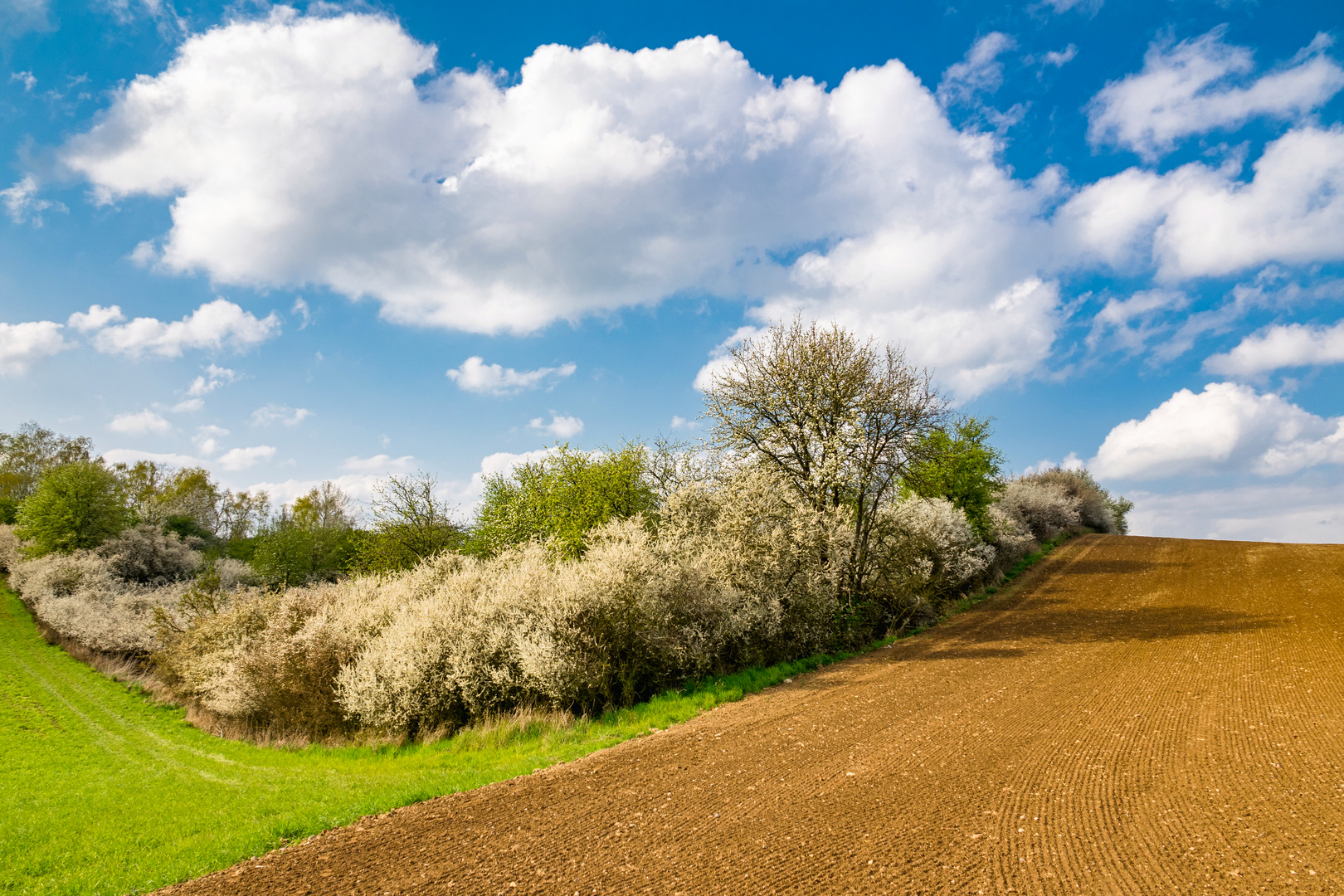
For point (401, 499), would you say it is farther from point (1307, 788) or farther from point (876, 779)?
point (1307, 788)

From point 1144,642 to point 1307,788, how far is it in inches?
412

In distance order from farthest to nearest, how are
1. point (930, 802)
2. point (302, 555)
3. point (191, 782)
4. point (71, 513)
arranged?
point (302, 555) → point (71, 513) → point (191, 782) → point (930, 802)

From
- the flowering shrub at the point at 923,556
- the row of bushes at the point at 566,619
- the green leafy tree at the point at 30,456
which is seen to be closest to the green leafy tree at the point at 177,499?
the green leafy tree at the point at 30,456

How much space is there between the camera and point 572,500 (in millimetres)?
24062

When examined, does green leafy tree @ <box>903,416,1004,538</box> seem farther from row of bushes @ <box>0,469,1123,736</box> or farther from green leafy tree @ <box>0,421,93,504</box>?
green leafy tree @ <box>0,421,93,504</box>

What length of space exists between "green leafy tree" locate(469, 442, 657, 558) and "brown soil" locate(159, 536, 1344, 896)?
1047 centimetres

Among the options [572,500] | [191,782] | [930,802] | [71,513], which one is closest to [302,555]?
[71,513]

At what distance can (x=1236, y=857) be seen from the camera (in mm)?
5750

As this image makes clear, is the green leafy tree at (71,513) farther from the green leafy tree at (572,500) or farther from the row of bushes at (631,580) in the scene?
the green leafy tree at (572,500)

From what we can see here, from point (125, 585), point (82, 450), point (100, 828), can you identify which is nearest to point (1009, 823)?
point (100, 828)

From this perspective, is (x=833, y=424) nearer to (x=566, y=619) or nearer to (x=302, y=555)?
(x=566, y=619)

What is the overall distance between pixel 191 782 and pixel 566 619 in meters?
8.27

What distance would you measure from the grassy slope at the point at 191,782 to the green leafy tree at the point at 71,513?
25.9 metres

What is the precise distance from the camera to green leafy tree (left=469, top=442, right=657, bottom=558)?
886 inches
